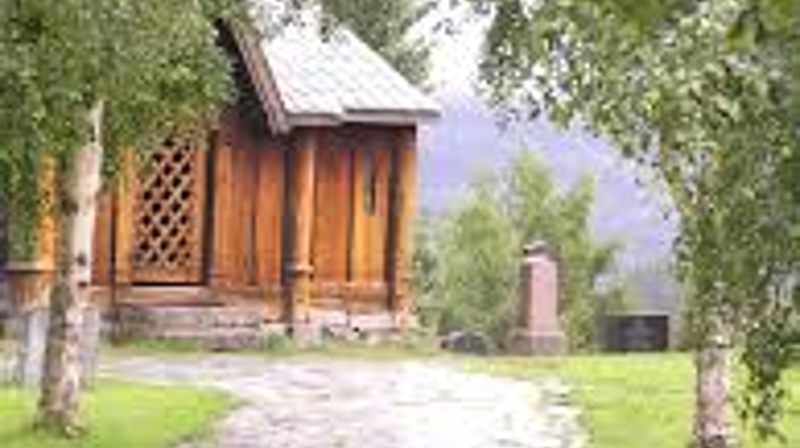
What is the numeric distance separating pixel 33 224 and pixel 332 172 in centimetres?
1570

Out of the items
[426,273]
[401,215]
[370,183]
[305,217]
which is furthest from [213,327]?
[426,273]

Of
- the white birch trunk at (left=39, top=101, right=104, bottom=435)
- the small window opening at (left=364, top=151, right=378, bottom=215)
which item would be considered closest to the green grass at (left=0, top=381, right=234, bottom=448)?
the white birch trunk at (left=39, top=101, right=104, bottom=435)

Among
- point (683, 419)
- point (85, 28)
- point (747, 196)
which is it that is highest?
point (85, 28)

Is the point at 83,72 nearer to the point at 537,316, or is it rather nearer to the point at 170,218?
the point at 170,218

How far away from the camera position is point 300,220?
3038 centimetres

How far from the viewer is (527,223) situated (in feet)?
252

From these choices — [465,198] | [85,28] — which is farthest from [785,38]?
[465,198]

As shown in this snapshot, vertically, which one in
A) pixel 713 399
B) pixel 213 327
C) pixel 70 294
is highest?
pixel 70 294

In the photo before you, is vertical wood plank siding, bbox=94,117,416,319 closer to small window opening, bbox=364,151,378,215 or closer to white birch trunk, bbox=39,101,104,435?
small window opening, bbox=364,151,378,215

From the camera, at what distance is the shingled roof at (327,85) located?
2880cm

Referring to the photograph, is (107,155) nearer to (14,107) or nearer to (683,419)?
(14,107)

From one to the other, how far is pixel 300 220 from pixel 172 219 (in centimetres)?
200

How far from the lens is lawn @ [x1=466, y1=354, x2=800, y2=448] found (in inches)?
721

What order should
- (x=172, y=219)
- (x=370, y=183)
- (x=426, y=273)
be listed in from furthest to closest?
(x=426, y=273), (x=370, y=183), (x=172, y=219)
